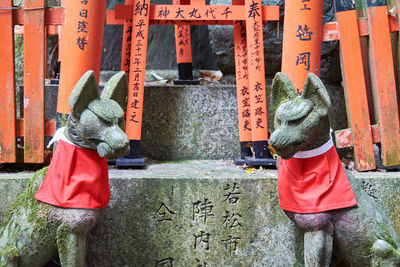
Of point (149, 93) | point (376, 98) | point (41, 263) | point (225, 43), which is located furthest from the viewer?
point (225, 43)

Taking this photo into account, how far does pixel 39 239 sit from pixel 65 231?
219mm

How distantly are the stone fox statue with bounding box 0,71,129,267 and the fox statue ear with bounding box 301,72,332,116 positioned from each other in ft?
3.83

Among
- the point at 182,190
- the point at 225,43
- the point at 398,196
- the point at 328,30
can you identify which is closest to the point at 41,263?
the point at 182,190

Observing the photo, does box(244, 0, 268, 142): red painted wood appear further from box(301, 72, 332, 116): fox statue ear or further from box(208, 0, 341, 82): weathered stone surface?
box(301, 72, 332, 116): fox statue ear

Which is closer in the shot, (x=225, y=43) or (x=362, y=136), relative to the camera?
(x=362, y=136)

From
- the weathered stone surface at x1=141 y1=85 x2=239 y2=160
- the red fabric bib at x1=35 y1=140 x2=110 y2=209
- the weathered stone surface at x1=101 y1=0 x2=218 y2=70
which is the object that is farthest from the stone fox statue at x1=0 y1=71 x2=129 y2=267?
the weathered stone surface at x1=101 y1=0 x2=218 y2=70

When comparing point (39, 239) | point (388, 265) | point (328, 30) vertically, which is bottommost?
point (388, 265)

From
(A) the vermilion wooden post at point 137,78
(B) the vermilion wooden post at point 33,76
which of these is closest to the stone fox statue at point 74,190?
(B) the vermilion wooden post at point 33,76

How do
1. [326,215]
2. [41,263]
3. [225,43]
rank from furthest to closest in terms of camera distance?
[225,43]
[41,263]
[326,215]

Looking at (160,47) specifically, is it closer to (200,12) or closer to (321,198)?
(200,12)

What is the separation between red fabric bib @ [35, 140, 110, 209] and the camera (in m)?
2.77

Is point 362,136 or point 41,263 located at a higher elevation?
point 362,136

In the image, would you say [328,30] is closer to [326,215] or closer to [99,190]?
[326,215]

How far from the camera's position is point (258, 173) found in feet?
12.4
